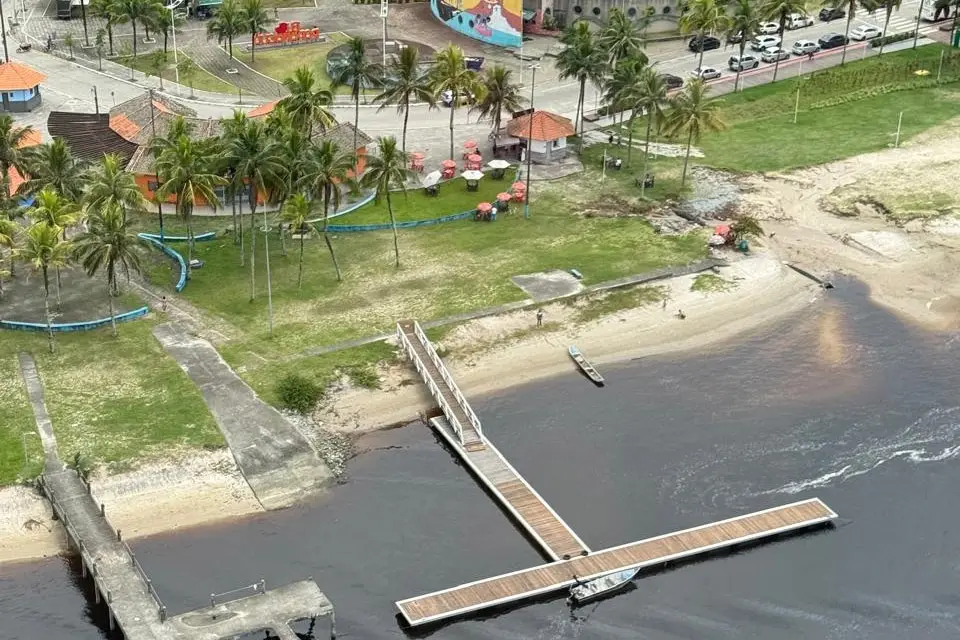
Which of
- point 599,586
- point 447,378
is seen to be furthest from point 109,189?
point 599,586

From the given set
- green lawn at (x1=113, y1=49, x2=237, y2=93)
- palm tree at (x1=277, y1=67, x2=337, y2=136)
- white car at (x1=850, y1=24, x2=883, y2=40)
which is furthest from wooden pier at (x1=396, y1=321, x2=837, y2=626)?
white car at (x1=850, y1=24, x2=883, y2=40)

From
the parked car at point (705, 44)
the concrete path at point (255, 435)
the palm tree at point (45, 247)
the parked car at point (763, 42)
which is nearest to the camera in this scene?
the concrete path at point (255, 435)

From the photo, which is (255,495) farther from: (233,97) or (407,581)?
(233,97)

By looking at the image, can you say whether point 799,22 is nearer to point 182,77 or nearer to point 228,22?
point 228,22

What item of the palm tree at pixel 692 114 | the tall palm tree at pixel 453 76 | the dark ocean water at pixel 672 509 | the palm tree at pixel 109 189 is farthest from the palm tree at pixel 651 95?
the palm tree at pixel 109 189

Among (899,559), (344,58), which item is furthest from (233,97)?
(899,559)

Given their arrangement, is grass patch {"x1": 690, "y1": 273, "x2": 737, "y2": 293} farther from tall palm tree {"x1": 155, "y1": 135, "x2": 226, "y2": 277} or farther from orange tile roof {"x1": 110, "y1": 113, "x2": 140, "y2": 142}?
orange tile roof {"x1": 110, "y1": 113, "x2": 140, "y2": 142}

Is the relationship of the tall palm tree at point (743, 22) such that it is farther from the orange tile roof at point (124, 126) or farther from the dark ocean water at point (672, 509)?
the orange tile roof at point (124, 126)
